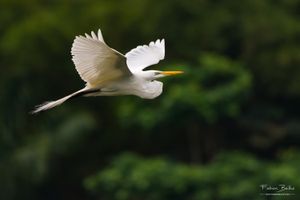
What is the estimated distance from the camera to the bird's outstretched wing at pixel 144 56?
31.5 feet

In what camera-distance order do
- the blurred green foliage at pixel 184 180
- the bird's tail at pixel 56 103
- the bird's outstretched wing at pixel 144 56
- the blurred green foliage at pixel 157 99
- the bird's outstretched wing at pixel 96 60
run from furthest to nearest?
the blurred green foliage at pixel 157 99, the blurred green foliage at pixel 184 180, the bird's outstretched wing at pixel 144 56, the bird's tail at pixel 56 103, the bird's outstretched wing at pixel 96 60

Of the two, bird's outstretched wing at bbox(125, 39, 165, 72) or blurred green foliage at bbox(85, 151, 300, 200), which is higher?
blurred green foliage at bbox(85, 151, 300, 200)

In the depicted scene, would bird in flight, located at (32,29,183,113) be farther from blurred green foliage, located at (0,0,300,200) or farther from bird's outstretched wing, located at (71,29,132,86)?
blurred green foliage, located at (0,0,300,200)

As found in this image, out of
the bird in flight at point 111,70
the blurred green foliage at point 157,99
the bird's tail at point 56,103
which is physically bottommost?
the bird's tail at point 56,103

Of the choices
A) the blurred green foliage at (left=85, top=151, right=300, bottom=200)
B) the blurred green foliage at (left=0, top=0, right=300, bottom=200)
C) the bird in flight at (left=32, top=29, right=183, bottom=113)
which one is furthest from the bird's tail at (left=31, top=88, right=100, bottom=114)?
the blurred green foliage at (left=0, top=0, right=300, bottom=200)

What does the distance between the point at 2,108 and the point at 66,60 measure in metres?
2.86

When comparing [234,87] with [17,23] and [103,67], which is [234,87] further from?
[103,67]

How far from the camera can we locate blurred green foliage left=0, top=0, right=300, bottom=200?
59.0 ft

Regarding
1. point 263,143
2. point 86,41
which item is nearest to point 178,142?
point 263,143

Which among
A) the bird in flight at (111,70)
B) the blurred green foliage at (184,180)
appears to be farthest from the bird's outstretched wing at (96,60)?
the blurred green foliage at (184,180)

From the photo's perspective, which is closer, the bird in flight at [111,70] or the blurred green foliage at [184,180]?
the bird in flight at [111,70]

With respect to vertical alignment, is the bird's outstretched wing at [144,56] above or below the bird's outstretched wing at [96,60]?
above

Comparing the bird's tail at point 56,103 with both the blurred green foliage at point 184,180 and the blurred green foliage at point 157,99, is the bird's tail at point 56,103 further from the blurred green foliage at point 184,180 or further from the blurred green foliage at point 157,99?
the blurred green foliage at point 157,99

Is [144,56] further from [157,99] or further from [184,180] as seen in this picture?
[157,99]
